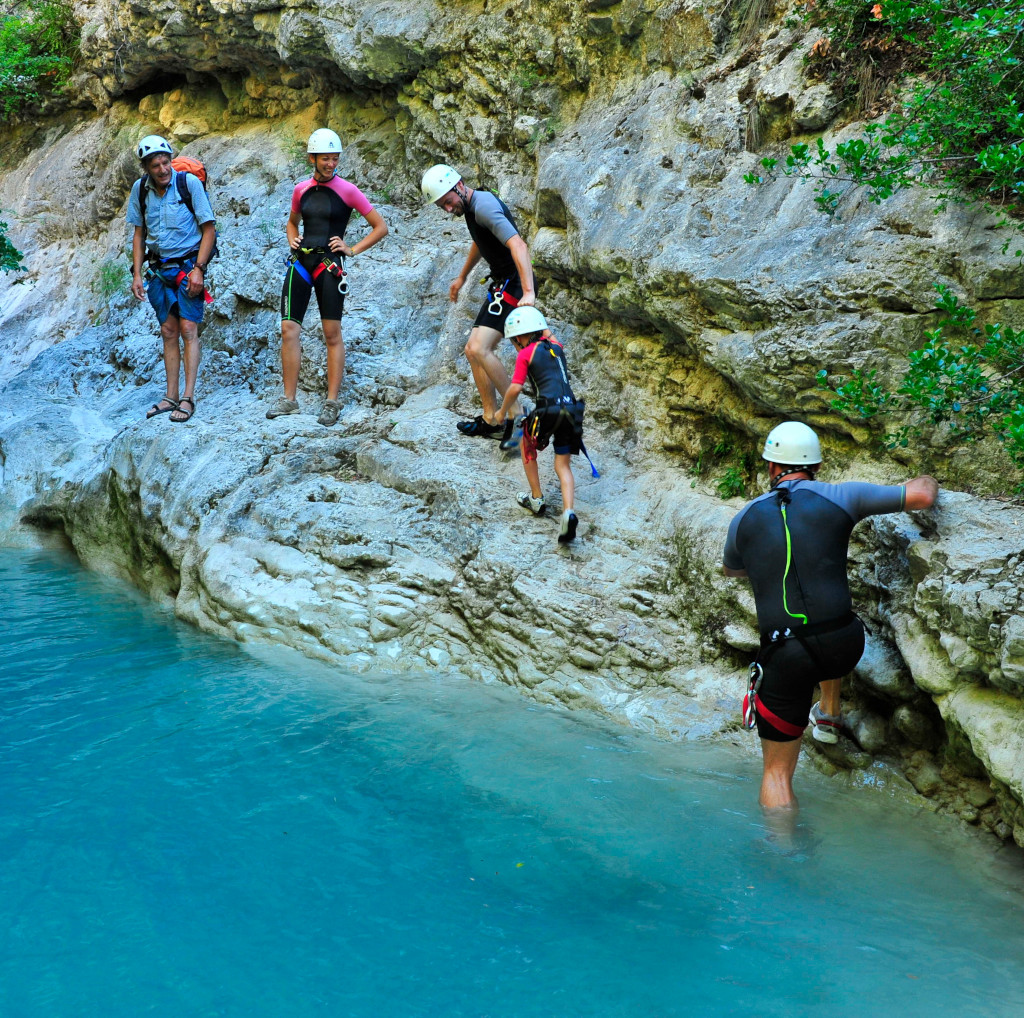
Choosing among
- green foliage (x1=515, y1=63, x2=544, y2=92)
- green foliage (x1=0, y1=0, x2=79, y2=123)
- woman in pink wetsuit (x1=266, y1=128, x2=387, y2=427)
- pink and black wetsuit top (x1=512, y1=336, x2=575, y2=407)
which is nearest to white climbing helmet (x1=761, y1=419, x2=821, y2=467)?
pink and black wetsuit top (x1=512, y1=336, x2=575, y2=407)

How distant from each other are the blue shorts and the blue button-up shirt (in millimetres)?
128

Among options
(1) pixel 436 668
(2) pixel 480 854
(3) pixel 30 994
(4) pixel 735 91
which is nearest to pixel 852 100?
(4) pixel 735 91

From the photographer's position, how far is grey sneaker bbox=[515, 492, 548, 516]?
625 centimetres

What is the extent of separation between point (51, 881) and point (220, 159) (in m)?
9.51

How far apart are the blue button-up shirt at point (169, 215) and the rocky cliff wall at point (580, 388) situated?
1.20 metres

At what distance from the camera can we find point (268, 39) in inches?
404

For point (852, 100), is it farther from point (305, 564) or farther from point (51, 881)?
point (51, 881)

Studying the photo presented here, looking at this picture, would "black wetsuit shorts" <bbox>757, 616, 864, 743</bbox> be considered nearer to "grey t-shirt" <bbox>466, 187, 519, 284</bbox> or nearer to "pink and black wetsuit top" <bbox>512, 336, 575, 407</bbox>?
"pink and black wetsuit top" <bbox>512, 336, 575, 407</bbox>

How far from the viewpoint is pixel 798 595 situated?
4.16 metres

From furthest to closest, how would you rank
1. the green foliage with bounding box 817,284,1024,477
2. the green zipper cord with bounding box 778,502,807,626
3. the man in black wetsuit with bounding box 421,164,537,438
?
the man in black wetsuit with bounding box 421,164,537,438 < the green zipper cord with bounding box 778,502,807,626 < the green foliage with bounding box 817,284,1024,477

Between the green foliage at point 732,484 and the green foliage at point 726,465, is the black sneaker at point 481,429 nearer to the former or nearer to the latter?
the green foliage at point 726,465

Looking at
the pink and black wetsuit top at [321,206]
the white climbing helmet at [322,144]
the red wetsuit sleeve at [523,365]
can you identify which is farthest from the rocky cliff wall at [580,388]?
the white climbing helmet at [322,144]

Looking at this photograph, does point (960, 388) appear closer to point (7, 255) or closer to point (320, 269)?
point (320, 269)

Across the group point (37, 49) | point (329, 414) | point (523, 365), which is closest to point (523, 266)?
point (523, 365)
